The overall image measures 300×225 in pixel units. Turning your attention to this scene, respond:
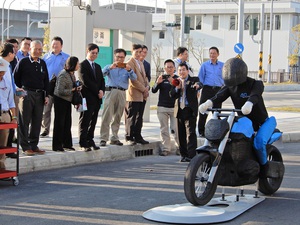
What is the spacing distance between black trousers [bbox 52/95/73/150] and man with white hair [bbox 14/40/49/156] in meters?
0.35

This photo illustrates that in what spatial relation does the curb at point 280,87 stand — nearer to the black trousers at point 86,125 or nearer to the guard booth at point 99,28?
the guard booth at point 99,28

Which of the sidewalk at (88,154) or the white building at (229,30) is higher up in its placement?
the white building at (229,30)

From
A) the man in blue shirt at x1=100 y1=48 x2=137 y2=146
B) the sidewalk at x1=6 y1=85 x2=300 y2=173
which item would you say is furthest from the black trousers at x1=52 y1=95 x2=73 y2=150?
the man in blue shirt at x1=100 y1=48 x2=137 y2=146

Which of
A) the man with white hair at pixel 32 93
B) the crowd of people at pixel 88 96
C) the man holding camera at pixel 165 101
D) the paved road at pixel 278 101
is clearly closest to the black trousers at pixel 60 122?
the crowd of people at pixel 88 96

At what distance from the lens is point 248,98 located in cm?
861

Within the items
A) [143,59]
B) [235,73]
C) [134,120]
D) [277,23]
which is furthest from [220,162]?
[277,23]

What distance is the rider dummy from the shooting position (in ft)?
28.0

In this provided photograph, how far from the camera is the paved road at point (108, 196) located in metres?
7.76

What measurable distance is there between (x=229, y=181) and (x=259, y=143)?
2.18 feet

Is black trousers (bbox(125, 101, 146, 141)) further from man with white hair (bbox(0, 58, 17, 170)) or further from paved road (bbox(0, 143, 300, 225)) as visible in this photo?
man with white hair (bbox(0, 58, 17, 170))

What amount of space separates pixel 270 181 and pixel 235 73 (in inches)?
68.2

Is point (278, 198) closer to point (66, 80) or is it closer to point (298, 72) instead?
point (66, 80)

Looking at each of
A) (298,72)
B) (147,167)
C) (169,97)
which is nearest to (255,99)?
(147,167)

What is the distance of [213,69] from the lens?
1492 cm
